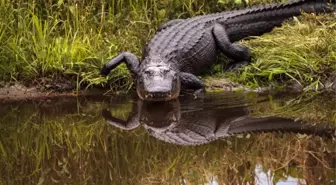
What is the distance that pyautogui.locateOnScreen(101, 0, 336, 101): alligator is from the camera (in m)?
5.61

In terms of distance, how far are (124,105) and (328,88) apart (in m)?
1.96

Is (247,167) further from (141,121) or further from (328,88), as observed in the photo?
(328,88)

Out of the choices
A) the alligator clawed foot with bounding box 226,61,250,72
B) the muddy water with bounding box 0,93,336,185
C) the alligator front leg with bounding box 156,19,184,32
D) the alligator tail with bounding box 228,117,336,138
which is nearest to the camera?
the muddy water with bounding box 0,93,336,185

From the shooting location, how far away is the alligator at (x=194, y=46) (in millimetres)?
5609

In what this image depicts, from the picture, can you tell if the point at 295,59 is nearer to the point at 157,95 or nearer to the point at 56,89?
the point at 157,95

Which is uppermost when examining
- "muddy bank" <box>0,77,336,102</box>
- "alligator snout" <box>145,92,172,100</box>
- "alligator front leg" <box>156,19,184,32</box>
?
"alligator front leg" <box>156,19,184,32</box>

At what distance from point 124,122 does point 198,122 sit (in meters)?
0.62

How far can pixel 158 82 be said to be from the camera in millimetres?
5504

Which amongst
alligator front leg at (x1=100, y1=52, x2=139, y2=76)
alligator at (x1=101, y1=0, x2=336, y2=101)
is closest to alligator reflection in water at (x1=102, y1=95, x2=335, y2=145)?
alligator at (x1=101, y1=0, x2=336, y2=101)

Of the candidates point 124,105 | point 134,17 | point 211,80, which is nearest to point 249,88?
point 211,80

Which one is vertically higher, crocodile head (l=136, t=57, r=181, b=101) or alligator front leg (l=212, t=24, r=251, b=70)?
alligator front leg (l=212, t=24, r=251, b=70)

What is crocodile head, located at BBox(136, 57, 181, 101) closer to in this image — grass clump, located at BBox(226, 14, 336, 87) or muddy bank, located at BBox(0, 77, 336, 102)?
muddy bank, located at BBox(0, 77, 336, 102)

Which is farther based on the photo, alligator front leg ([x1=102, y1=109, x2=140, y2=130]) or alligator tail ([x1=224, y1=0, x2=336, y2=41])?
alligator tail ([x1=224, y1=0, x2=336, y2=41])

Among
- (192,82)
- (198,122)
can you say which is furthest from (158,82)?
(198,122)
